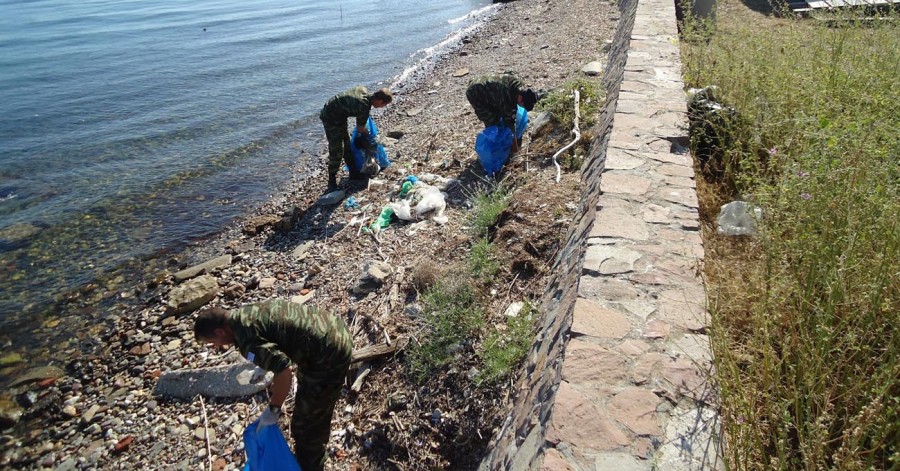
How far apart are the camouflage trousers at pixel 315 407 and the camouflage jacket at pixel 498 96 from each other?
3938 millimetres

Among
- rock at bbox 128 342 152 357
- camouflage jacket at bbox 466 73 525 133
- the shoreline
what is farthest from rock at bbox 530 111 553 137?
rock at bbox 128 342 152 357

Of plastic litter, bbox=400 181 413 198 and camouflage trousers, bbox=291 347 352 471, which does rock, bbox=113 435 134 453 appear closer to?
camouflage trousers, bbox=291 347 352 471

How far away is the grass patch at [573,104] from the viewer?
6.21 meters

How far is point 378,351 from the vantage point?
13.3ft

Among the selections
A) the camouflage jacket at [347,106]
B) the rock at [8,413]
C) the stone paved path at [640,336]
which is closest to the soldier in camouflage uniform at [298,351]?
the stone paved path at [640,336]

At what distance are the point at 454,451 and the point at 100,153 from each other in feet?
32.7

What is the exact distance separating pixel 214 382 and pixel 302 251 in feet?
7.07

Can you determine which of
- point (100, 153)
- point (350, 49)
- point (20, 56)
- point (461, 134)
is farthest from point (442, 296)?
point (20, 56)

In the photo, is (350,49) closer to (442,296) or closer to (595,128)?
(595,128)

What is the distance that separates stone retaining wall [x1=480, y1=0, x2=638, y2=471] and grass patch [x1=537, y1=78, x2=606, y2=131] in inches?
84.6

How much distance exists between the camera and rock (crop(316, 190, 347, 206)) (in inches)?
289

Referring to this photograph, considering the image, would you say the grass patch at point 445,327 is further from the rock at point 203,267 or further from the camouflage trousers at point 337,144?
the camouflage trousers at point 337,144

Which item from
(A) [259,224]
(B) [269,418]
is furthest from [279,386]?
(A) [259,224]

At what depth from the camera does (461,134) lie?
838 cm
